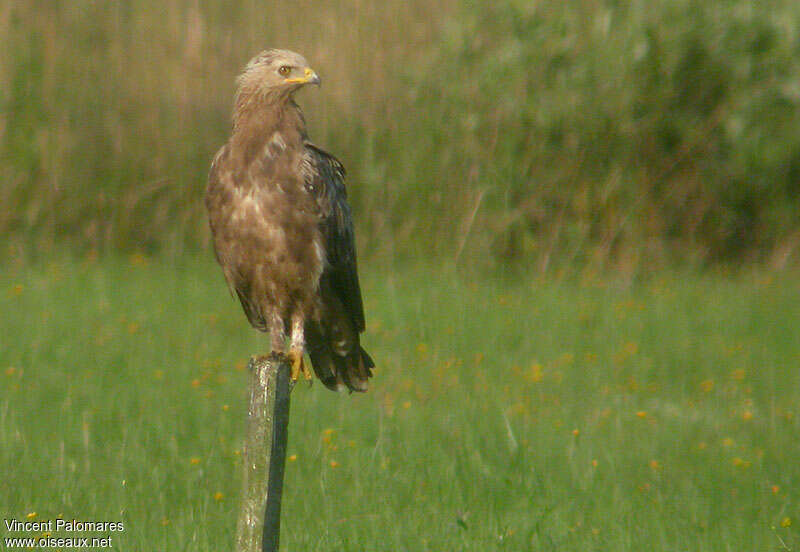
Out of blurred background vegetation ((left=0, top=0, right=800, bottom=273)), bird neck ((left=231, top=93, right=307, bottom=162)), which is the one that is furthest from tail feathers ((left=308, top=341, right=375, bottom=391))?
blurred background vegetation ((left=0, top=0, right=800, bottom=273))

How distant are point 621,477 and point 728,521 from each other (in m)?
0.68

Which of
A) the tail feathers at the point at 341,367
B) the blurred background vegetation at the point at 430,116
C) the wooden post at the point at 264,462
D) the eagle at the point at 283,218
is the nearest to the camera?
the wooden post at the point at 264,462

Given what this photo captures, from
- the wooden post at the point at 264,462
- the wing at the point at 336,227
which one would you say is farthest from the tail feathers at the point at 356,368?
the wooden post at the point at 264,462

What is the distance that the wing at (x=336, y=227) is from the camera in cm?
577

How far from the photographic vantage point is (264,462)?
15.3 feet

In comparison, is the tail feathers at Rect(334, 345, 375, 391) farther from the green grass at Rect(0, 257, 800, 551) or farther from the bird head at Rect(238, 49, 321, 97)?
the bird head at Rect(238, 49, 321, 97)

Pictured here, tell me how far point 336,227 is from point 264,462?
5.22 feet

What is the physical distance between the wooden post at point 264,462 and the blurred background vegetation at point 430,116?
7850mm

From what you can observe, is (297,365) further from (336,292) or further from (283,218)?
(283,218)

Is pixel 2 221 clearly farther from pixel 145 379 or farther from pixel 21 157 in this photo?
pixel 145 379

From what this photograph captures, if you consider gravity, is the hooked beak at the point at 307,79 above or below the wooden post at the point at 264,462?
above

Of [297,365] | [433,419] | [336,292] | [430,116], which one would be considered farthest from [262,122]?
[430,116]

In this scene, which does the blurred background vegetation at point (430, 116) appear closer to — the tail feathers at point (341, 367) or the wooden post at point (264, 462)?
the tail feathers at point (341, 367)

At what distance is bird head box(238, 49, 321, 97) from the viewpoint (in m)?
5.80
